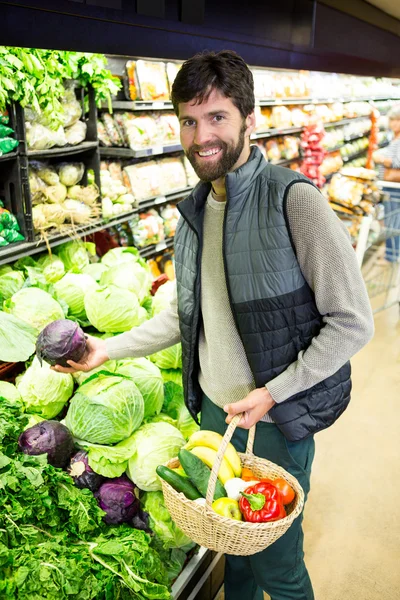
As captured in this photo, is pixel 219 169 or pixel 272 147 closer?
pixel 219 169

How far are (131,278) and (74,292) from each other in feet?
1.07

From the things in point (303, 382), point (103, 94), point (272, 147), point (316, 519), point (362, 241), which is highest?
point (103, 94)

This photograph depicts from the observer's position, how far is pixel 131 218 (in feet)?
13.0

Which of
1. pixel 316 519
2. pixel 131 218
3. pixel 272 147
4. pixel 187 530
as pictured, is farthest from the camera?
pixel 272 147

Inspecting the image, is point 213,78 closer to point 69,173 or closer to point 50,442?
point 50,442

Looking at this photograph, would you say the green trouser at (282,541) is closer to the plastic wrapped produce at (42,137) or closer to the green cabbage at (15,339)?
the green cabbage at (15,339)

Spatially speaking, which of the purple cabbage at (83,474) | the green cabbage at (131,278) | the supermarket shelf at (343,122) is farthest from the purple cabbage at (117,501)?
the supermarket shelf at (343,122)

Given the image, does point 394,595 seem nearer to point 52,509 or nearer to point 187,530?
point 187,530

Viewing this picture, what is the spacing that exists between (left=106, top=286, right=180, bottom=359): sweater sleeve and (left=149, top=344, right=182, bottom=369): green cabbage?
22.3 inches

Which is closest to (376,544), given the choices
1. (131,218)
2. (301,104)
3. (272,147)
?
(131,218)

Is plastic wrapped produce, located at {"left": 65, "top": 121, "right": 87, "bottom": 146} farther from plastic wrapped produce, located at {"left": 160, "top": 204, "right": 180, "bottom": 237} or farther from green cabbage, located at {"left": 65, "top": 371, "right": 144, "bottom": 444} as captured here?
green cabbage, located at {"left": 65, "top": 371, "right": 144, "bottom": 444}

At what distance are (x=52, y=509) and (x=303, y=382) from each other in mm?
908

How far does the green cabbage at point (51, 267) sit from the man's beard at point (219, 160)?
1763mm

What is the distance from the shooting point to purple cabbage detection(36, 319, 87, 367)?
189cm
